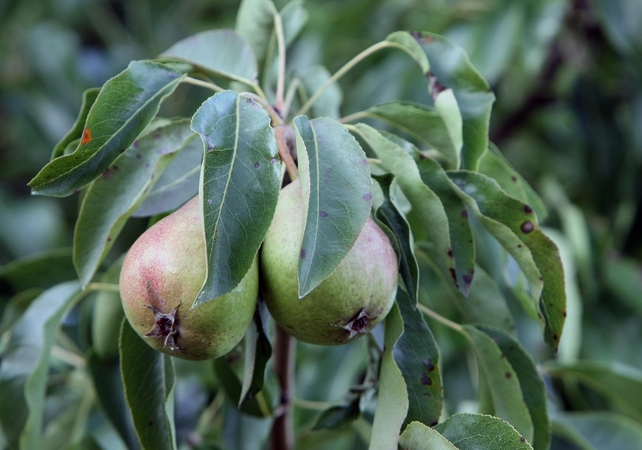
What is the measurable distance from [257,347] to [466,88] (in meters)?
0.41

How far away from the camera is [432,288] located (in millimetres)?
1670

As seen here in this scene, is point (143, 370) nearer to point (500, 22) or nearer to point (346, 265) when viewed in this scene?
point (346, 265)

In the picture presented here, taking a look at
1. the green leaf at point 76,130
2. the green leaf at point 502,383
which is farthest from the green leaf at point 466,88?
the green leaf at point 76,130

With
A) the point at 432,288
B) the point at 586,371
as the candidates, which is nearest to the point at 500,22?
the point at 432,288

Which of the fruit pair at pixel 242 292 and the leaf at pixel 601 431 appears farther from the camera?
the leaf at pixel 601 431

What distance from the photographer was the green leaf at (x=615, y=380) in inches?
48.3

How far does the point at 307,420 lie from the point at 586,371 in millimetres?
534

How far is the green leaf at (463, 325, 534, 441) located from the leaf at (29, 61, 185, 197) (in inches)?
18.2

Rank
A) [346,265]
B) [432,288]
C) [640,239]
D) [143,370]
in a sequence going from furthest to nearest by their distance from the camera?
[640,239], [432,288], [143,370], [346,265]

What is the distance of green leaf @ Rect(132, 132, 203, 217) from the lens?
85cm

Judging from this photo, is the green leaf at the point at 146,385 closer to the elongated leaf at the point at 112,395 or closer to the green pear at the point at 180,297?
the green pear at the point at 180,297

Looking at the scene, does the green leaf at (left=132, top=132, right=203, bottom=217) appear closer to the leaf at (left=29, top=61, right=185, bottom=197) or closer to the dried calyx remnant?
the leaf at (left=29, top=61, right=185, bottom=197)

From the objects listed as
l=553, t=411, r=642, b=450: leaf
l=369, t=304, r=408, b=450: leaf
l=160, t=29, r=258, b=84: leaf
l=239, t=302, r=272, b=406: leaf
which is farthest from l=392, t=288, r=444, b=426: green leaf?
l=553, t=411, r=642, b=450: leaf

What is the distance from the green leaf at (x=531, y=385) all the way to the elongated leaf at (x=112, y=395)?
1.87 feet
